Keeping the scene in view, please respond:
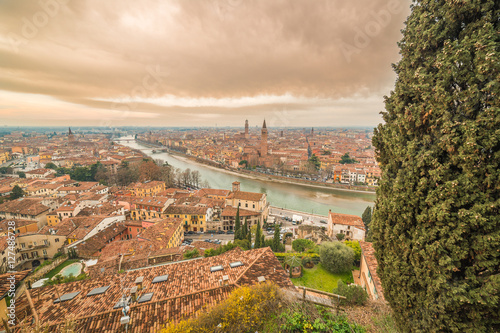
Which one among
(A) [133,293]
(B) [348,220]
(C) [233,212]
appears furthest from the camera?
(C) [233,212]

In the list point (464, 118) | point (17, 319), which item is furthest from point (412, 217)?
point (17, 319)

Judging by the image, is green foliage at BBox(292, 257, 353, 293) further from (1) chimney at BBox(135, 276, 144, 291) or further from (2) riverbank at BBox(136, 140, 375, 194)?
(2) riverbank at BBox(136, 140, 375, 194)

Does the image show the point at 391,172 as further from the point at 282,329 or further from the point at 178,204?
the point at 178,204

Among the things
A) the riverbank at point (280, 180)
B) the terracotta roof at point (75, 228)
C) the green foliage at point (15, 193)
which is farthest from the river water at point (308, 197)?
the green foliage at point (15, 193)

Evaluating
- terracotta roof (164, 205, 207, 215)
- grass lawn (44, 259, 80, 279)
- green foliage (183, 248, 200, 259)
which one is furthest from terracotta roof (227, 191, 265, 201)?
grass lawn (44, 259, 80, 279)

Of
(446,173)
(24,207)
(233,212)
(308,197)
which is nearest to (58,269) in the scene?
(233,212)

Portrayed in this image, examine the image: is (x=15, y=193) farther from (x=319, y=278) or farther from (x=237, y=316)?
(x=319, y=278)

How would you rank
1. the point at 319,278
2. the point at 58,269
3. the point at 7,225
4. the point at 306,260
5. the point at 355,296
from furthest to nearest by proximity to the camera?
1. the point at 7,225
2. the point at 58,269
3. the point at 306,260
4. the point at 319,278
5. the point at 355,296
